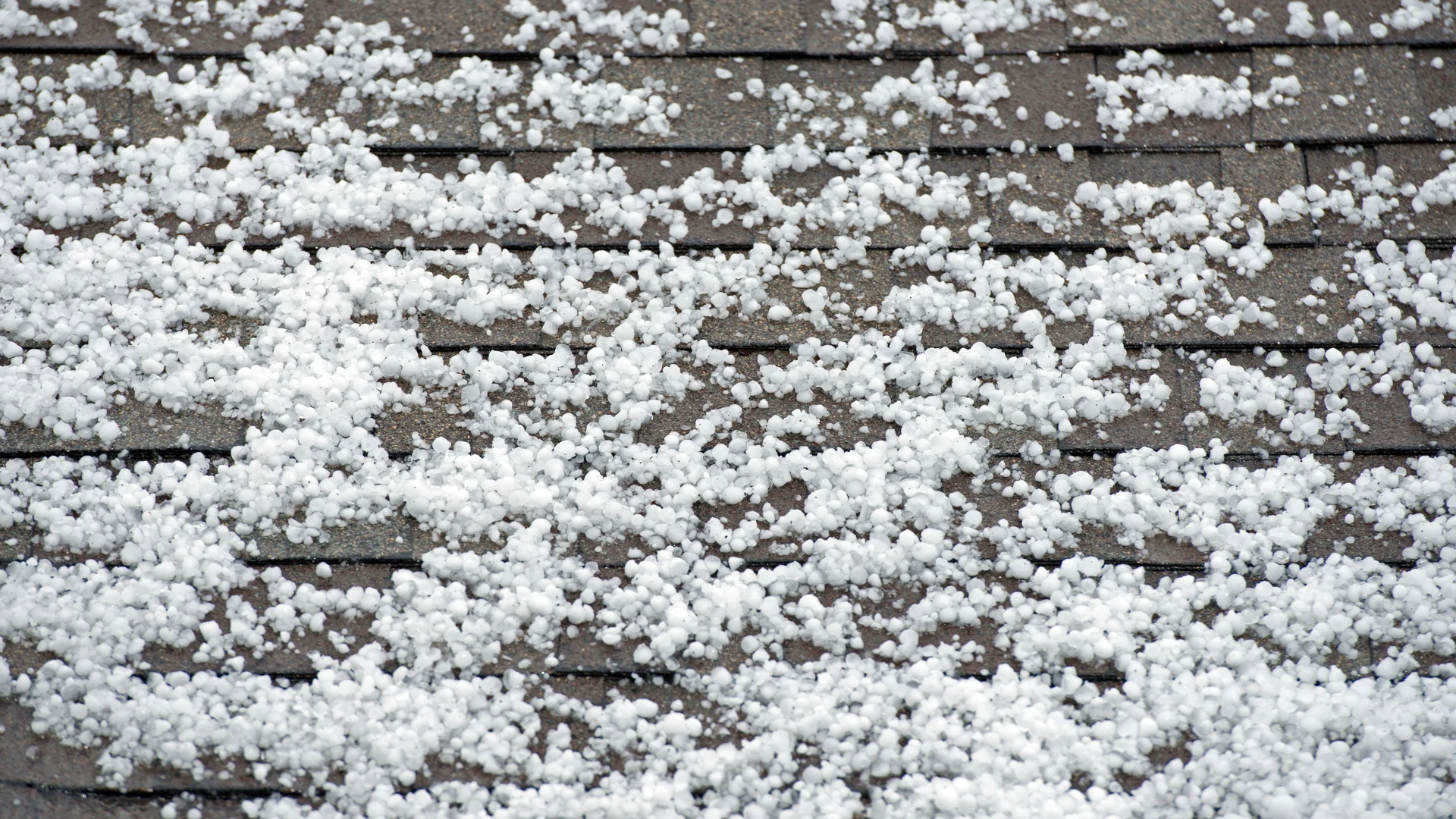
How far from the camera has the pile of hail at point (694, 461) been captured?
1643mm

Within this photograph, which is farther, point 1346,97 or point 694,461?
point 1346,97

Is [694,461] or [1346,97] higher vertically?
[1346,97]

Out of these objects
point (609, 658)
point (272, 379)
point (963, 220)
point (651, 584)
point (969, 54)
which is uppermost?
point (969, 54)

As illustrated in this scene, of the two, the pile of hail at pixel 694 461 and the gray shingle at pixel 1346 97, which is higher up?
the gray shingle at pixel 1346 97

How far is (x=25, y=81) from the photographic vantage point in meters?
1.97

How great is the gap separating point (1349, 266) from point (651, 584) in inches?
53.1

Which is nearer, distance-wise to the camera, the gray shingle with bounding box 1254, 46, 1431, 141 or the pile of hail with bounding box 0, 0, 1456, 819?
the pile of hail with bounding box 0, 0, 1456, 819

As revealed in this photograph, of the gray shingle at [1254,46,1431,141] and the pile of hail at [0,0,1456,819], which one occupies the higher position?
the gray shingle at [1254,46,1431,141]

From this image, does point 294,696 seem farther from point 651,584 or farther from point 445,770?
point 651,584

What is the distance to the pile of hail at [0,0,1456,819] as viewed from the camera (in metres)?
1.64

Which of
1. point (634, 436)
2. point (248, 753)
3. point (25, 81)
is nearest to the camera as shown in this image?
point (248, 753)

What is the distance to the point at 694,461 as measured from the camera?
177cm

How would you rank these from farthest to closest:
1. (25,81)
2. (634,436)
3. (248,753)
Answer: (25,81), (634,436), (248,753)

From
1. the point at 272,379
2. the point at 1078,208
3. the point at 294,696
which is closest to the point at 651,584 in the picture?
the point at 294,696
